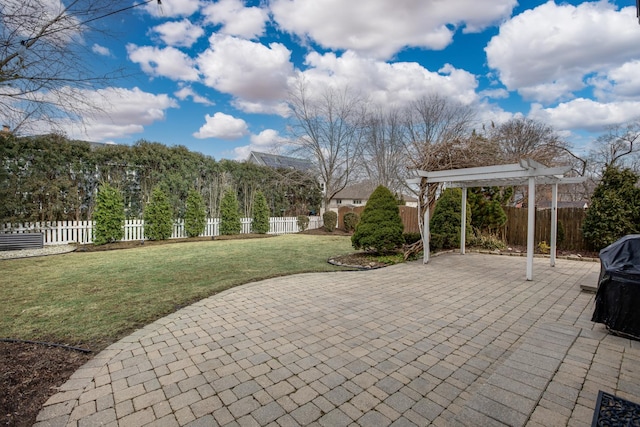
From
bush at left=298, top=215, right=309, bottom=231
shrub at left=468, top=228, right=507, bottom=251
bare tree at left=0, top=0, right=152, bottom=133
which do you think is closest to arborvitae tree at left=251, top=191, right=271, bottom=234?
bush at left=298, top=215, right=309, bottom=231

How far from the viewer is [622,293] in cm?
294

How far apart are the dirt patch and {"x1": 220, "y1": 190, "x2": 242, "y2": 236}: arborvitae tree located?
10587 millimetres

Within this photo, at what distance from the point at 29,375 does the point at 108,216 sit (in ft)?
29.8

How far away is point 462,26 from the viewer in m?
9.48

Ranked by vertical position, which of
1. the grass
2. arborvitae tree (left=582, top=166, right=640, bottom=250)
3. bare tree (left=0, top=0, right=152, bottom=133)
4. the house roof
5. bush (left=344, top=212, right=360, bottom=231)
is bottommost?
the grass

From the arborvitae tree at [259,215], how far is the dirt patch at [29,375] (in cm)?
1178

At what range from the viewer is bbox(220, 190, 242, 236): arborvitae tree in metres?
13.2

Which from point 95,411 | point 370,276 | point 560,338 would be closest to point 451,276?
point 370,276

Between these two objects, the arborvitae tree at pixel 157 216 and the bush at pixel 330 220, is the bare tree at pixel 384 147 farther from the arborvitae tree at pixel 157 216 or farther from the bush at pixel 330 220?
the arborvitae tree at pixel 157 216

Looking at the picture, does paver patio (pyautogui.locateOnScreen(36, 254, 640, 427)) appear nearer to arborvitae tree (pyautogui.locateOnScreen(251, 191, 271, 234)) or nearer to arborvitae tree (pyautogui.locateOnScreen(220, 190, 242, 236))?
arborvitae tree (pyautogui.locateOnScreen(220, 190, 242, 236))

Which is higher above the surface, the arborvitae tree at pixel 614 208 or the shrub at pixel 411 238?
the arborvitae tree at pixel 614 208

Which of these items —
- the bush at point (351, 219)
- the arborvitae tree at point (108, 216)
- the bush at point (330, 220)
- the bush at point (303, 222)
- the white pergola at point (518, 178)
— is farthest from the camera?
the bush at point (303, 222)

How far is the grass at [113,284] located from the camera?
127 inches

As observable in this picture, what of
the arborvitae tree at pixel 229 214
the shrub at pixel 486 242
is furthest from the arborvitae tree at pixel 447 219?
the arborvitae tree at pixel 229 214
